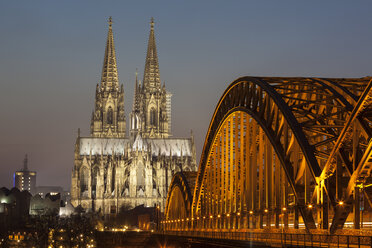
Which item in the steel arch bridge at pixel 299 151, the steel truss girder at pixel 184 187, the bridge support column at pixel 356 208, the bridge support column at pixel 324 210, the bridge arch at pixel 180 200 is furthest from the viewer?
the bridge arch at pixel 180 200

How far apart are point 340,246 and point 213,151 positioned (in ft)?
130

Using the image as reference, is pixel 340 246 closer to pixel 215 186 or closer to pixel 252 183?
pixel 252 183

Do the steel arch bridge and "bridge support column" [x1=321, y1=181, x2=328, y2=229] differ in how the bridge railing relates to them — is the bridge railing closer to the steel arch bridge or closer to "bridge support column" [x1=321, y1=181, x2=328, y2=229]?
"bridge support column" [x1=321, y1=181, x2=328, y2=229]

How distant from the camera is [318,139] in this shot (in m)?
48.6

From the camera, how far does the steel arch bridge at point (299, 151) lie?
127 feet

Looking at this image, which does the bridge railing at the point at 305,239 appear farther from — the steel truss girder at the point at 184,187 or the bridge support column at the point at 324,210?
the steel truss girder at the point at 184,187

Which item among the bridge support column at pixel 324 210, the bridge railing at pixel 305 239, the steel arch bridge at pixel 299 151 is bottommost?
the bridge railing at pixel 305 239

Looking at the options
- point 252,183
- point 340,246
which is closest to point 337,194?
point 340,246

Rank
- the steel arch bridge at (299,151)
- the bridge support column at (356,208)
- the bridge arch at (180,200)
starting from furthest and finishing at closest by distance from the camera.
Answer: the bridge arch at (180,200) < the steel arch bridge at (299,151) < the bridge support column at (356,208)

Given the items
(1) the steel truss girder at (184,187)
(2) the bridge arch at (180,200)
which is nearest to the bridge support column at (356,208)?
(2) the bridge arch at (180,200)

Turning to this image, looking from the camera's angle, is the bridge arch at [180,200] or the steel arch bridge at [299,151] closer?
the steel arch bridge at [299,151]

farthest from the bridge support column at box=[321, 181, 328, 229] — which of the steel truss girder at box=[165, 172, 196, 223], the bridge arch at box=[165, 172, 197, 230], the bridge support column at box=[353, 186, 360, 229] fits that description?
the steel truss girder at box=[165, 172, 196, 223]

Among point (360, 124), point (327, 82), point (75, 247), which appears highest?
point (327, 82)

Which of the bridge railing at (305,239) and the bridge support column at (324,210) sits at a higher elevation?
the bridge support column at (324,210)
